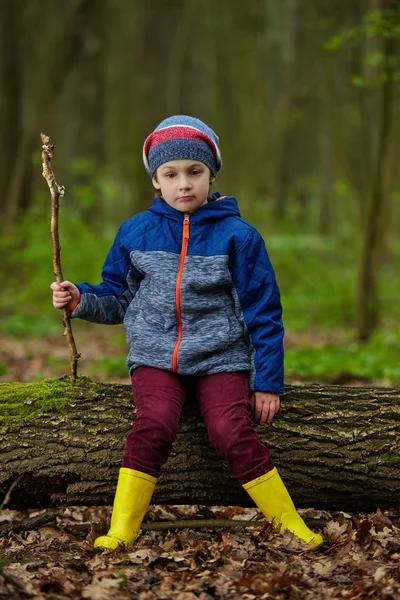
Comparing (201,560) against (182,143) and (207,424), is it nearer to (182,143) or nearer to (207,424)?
(207,424)

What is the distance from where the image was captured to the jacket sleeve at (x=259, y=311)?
12.6 ft

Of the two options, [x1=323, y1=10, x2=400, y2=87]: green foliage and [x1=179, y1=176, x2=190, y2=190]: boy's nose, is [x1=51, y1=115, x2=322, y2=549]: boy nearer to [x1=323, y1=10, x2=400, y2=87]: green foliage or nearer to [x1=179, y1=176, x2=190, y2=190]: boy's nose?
[x1=179, y1=176, x2=190, y2=190]: boy's nose

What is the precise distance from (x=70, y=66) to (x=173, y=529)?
9.48m

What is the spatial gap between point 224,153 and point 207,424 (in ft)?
56.1

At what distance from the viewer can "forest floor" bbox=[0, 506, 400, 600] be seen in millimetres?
3068

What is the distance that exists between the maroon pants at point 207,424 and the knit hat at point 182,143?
1.13 m

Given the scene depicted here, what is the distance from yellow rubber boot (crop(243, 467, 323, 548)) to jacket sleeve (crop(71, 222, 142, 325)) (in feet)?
3.91

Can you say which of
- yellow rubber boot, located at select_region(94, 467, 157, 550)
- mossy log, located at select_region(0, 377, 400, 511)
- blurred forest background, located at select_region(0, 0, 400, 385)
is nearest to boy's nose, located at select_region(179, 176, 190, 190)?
mossy log, located at select_region(0, 377, 400, 511)

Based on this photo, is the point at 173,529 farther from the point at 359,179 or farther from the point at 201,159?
the point at 359,179

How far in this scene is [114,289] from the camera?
415 centimetres

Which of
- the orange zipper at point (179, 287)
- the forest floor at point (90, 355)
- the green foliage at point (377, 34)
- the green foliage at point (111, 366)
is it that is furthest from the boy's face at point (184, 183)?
the green foliage at point (377, 34)

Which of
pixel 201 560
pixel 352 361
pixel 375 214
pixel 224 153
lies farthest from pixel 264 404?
pixel 224 153

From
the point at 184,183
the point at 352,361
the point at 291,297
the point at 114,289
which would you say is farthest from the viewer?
the point at 291,297

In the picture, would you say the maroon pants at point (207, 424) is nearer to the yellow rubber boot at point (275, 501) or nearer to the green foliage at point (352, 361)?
the yellow rubber boot at point (275, 501)
